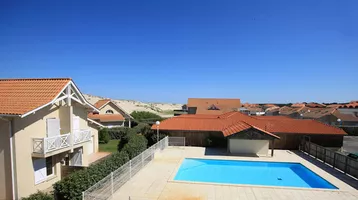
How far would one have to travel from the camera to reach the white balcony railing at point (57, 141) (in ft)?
41.7

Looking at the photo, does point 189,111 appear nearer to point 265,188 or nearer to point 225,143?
point 225,143

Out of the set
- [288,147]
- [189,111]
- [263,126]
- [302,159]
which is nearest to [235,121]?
[263,126]

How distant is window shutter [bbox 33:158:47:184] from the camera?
13.3m

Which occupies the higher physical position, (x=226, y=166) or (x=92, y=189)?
(x=92, y=189)

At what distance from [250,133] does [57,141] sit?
54.6 ft

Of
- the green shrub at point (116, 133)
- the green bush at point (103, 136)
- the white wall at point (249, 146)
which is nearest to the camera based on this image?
the white wall at point (249, 146)

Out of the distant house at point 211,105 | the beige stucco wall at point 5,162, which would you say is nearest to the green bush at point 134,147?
the beige stucco wall at point 5,162

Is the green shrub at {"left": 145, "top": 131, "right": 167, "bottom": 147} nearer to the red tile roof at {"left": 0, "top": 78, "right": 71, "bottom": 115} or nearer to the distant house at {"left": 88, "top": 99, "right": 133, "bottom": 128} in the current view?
the red tile roof at {"left": 0, "top": 78, "right": 71, "bottom": 115}

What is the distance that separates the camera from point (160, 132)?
2622 cm

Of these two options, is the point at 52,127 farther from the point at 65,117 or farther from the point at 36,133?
the point at 36,133

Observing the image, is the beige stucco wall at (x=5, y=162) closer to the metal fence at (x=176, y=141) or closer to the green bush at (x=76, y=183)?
the green bush at (x=76, y=183)

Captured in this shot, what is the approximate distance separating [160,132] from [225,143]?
7.68 m

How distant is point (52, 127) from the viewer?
14336 millimetres

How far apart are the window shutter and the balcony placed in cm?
99
